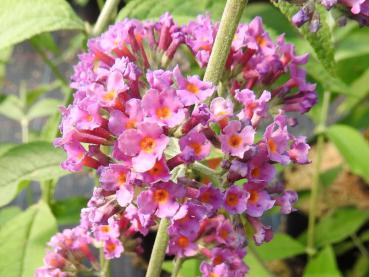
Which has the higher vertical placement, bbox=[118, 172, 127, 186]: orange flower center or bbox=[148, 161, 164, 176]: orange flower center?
bbox=[148, 161, 164, 176]: orange flower center

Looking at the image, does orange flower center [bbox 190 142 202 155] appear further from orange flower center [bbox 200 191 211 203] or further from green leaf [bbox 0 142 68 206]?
green leaf [bbox 0 142 68 206]

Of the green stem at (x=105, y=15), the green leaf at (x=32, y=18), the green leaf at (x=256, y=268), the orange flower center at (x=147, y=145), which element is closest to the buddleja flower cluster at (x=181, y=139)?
the orange flower center at (x=147, y=145)

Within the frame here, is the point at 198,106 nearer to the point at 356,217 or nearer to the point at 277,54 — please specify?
the point at 277,54

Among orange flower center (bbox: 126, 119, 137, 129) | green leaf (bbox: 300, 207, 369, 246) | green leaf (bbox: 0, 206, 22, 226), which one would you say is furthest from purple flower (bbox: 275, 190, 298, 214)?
green leaf (bbox: 300, 207, 369, 246)

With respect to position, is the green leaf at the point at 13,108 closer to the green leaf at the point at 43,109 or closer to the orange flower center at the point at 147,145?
the green leaf at the point at 43,109

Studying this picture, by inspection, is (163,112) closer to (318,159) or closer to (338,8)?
(338,8)

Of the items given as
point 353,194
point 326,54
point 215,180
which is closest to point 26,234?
point 215,180

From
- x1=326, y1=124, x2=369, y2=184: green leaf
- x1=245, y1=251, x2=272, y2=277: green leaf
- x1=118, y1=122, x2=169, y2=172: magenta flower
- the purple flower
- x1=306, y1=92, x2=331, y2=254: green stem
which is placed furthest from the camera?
x1=306, y1=92, x2=331, y2=254: green stem
